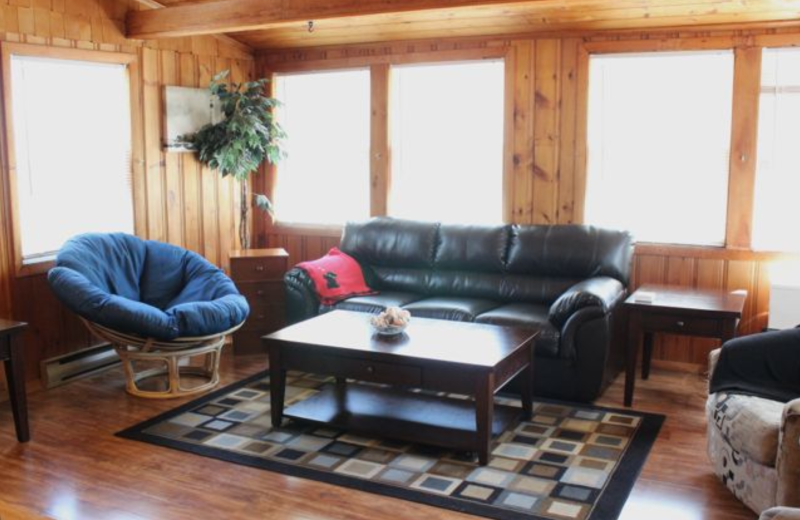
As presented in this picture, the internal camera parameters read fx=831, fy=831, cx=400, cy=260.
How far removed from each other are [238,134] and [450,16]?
5.45 feet

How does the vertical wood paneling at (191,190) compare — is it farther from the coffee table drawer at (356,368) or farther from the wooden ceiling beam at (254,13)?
the coffee table drawer at (356,368)

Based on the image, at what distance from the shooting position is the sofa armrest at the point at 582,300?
4449 mm

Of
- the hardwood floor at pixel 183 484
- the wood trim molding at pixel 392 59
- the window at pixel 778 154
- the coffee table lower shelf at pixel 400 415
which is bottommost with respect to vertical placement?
the hardwood floor at pixel 183 484

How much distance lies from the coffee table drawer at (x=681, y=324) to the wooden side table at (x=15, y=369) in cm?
317

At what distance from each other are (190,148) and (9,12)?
5.12 feet

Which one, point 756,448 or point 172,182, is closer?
point 756,448

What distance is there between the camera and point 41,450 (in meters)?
3.92

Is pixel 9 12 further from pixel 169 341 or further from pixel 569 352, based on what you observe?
pixel 569 352

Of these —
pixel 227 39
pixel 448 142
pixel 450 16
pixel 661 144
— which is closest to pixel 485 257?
pixel 448 142

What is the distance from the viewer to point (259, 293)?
5.68 meters

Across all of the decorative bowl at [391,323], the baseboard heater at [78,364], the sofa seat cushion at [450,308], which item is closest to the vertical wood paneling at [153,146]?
the baseboard heater at [78,364]

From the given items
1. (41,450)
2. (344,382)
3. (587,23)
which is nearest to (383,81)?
(587,23)

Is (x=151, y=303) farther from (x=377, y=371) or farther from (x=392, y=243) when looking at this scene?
(x=377, y=371)

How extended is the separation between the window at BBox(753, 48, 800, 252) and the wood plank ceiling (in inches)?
11.6
